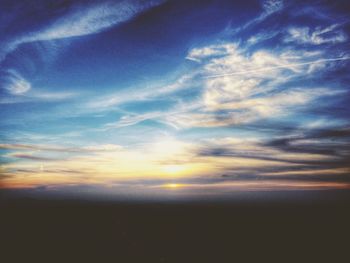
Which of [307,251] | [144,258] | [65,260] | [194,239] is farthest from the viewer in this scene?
[194,239]

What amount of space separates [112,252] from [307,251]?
2161 cm

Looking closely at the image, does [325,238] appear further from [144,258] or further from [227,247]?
[144,258]

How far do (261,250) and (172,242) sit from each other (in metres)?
10.5

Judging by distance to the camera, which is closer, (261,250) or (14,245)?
(14,245)


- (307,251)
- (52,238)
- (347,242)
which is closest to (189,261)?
(307,251)

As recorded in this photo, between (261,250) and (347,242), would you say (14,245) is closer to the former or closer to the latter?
(261,250)

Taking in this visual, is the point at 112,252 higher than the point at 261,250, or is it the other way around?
the point at 112,252

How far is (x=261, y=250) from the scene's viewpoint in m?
26.9

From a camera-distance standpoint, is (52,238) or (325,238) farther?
(325,238)

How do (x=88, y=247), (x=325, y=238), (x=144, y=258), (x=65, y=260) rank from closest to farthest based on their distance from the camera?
(x=65, y=260)
(x=144, y=258)
(x=88, y=247)
(x=325, y=238)

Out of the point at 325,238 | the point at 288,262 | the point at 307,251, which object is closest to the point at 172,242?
the point at 288,262

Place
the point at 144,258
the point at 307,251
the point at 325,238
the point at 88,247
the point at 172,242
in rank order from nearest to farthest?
the point at 144,258 < the point at 88,247 < the point at 307,251 < the point at 172,242 < the point at 325,238

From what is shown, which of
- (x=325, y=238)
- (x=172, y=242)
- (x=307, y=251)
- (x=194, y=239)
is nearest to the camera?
(x=307, y=251)

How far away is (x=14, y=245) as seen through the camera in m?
22.6
